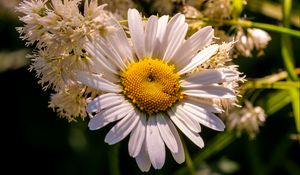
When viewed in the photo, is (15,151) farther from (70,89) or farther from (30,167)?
(70,89)

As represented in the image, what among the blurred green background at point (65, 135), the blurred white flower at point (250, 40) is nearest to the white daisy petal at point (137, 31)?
the blurred white flower at point (250, 40)

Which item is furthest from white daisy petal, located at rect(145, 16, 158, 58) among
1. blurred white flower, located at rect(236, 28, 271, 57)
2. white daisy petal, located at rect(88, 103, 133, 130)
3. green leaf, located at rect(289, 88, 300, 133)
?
green leaf, located at rect(289, 88, 300, 133)

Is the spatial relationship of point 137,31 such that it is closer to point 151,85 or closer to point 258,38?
point 151,85

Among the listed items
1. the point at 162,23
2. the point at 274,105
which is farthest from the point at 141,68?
the point at 274,105

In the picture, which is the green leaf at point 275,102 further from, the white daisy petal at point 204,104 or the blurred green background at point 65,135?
the white daisy petal at point 204,104

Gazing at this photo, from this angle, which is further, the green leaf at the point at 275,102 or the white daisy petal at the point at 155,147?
the green leaf at the point at 275,102

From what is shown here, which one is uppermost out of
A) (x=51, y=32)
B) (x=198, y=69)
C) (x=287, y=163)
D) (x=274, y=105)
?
(x=51, y=32)

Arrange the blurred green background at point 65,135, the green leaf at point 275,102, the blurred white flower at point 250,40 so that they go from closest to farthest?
the blurred white flower at point 250,40 → the green leaf at point 275,102 → the blurred green background at point 65,135

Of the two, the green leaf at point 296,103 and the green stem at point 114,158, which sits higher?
the green leaf at point 296,103
